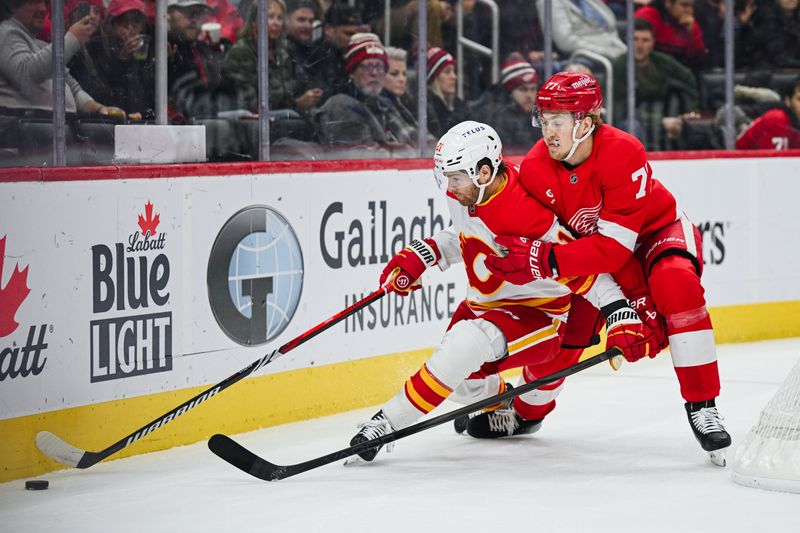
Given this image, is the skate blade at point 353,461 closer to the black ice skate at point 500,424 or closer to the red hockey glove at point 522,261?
the black ice skate at point 500,424

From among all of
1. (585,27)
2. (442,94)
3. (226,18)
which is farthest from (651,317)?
(585,27)

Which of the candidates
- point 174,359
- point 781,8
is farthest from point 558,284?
point 781,8

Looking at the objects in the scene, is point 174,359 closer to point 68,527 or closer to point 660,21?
point 68,527

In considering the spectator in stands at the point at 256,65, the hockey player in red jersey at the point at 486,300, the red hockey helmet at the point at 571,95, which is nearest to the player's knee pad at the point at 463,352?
the hockey player in red jersey at the point at 486,300

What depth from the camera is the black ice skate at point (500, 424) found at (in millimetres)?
4387

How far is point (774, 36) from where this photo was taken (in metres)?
7.00

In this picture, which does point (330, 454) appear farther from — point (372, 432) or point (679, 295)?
point (679, 295)

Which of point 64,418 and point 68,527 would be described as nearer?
point 68,527

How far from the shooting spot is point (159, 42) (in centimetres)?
451

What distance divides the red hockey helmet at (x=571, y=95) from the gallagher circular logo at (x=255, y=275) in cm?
118

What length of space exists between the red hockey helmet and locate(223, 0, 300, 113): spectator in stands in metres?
1.37

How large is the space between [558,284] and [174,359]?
124 cm

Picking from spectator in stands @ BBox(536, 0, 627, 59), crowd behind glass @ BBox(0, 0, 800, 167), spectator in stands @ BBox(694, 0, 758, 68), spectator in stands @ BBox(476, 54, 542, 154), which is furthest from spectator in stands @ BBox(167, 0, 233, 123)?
spectator in stands @ BBox(694, 0, 758, 68)

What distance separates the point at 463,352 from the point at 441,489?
40 cm
